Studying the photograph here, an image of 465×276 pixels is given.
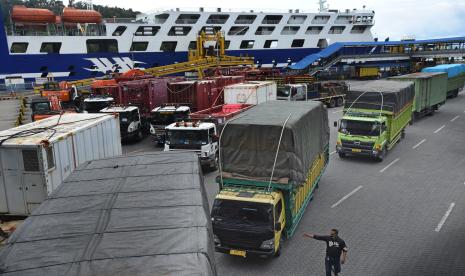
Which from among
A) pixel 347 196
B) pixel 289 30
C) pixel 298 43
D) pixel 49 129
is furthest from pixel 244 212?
pixel 298 43

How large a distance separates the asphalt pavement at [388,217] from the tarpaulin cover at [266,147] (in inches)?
84.3

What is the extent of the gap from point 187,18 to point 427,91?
29476 millimetres

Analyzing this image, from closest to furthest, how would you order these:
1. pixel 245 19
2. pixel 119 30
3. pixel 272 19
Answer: pixel 119 30 < pixel 245 19 < pixel 272 19

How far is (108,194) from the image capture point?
Result: 6336mm

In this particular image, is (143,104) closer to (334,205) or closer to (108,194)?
(334,205)

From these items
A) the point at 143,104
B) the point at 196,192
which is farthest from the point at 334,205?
the point at 143,104

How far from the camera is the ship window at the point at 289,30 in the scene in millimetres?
52172

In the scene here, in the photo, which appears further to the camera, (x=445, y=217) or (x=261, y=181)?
(x=445, y=217)

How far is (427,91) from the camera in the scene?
88.1ft

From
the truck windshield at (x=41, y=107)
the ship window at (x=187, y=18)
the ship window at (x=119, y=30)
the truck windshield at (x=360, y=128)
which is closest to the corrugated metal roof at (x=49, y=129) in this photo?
the truck windshield at (x=41, y=107)

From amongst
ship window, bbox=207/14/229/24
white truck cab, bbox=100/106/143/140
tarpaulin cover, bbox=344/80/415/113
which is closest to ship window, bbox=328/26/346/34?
ship window, bbox=207/14/229/24

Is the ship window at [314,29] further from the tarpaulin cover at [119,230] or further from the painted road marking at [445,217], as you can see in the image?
the tarpaulin cover at [119,230]

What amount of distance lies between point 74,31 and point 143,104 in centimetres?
2395

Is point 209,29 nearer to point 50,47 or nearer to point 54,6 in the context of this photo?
point 50,47
